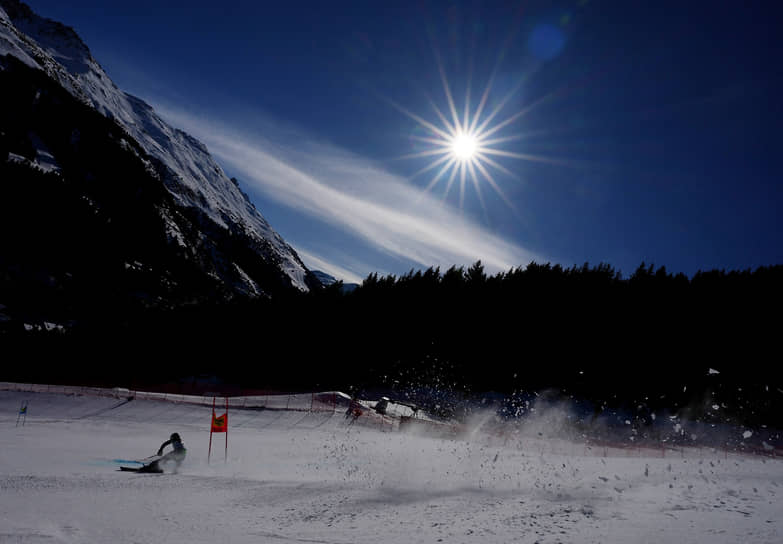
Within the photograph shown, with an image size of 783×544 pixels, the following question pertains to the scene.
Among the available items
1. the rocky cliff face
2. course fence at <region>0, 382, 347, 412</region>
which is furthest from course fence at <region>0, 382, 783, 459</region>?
the rocky cliff face

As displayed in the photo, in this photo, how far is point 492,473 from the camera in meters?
13.7

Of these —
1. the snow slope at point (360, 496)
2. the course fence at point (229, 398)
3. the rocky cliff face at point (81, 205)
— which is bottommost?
the course fence at point (229, 398)

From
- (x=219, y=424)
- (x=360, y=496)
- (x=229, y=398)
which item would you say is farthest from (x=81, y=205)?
(x=360, y=496)

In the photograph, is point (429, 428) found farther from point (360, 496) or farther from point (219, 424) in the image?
point (360, 496)

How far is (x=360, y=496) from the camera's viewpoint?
430 inches

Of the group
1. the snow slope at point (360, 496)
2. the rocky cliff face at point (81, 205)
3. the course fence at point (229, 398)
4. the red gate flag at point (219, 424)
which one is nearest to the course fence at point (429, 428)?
the course fence at point (229, 398)

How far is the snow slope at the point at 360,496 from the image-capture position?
7.74 m

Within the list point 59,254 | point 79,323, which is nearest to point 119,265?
point 59,254

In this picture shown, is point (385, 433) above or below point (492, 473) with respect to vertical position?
below

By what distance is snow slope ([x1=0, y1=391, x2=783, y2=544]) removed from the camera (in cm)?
774

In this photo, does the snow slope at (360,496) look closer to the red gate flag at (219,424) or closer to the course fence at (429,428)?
the red gate flag at (219,424)

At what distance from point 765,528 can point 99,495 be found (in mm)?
14111

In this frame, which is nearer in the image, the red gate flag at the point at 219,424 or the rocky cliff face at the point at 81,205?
the red gate flag at the point at 219,424

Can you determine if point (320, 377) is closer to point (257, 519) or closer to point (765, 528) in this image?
point (257, 519)
